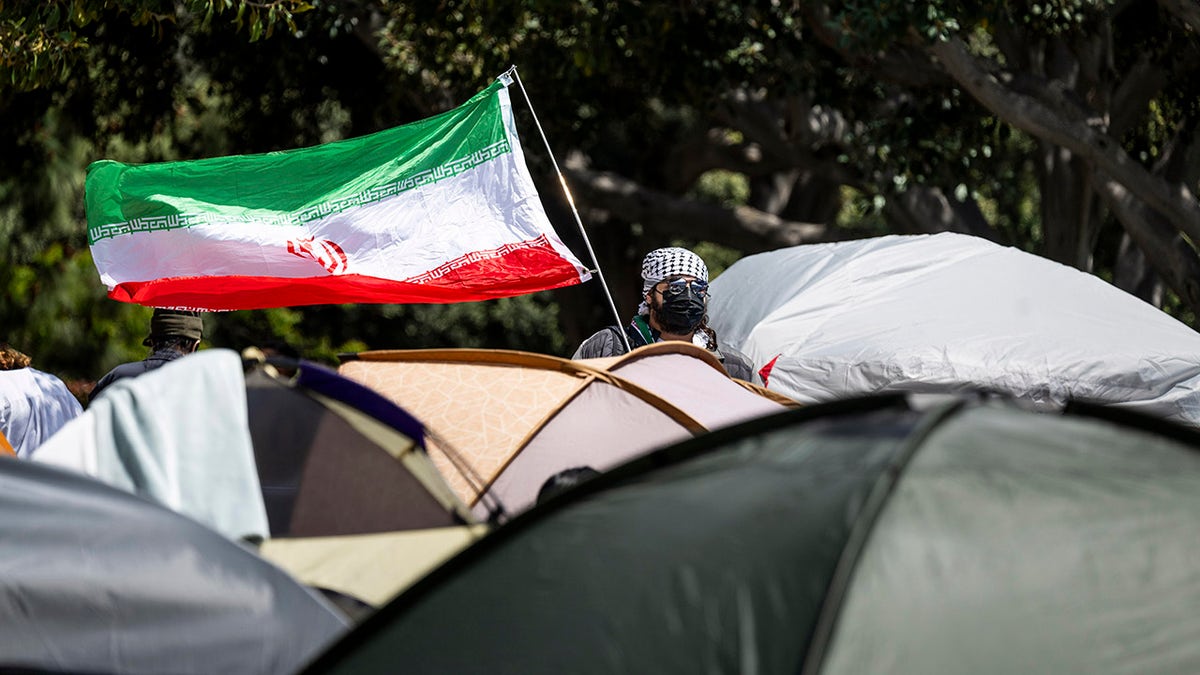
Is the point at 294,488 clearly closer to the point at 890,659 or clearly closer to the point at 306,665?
the point at 306,665

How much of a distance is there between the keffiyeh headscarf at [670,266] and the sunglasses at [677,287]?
3cm

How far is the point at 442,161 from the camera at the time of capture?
6312 millimetres

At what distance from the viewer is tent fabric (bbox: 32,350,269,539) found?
3.40 metres

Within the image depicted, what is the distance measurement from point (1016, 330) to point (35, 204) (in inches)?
576

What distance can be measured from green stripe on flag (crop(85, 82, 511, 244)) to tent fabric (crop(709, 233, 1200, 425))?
6.27ft

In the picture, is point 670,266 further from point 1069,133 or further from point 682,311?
point 1069,133

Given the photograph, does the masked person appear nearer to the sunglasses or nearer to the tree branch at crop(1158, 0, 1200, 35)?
the sunglasses

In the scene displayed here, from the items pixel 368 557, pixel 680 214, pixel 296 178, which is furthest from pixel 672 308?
pixel 680 214

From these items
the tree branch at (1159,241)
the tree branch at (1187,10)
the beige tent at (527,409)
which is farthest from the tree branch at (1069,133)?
the beige tent at (527,409)

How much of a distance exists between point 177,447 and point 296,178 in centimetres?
314

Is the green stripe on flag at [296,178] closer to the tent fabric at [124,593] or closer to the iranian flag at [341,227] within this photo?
the iranian flag at [341,227]

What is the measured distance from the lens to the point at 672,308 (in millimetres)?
6258

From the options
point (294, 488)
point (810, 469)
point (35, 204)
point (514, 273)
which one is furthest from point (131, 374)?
point (35, 204)

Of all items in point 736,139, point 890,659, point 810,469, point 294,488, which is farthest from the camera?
point 736,139
